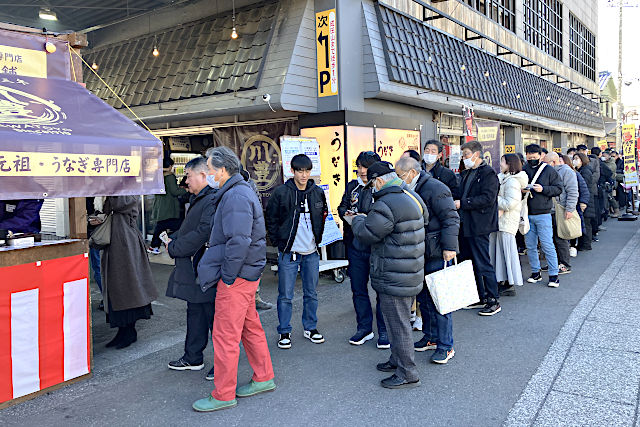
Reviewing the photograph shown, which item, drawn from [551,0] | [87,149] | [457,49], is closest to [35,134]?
[87,149]

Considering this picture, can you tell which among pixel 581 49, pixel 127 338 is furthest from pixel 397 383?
pixel 581 49

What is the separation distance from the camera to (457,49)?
12.0 m

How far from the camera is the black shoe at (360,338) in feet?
16.9

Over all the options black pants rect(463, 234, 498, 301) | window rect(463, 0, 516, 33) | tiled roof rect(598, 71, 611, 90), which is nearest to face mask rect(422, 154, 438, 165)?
black pants rect(463, 234, 498, 301)

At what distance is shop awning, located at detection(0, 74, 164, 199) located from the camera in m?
3.73

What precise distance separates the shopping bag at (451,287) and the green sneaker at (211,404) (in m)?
1.88

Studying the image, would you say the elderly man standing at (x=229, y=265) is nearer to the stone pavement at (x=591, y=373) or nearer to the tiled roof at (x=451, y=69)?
the stone pavement at (x=591, y=373)

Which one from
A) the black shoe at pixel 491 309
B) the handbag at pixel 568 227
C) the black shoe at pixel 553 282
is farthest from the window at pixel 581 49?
the black shoe at pixel 491 309

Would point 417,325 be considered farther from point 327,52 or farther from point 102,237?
point 327,52

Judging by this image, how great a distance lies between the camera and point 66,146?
12.9 ft

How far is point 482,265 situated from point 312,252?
7.29ft

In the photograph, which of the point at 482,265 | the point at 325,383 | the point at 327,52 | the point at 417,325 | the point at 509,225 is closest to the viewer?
the point at 325,383

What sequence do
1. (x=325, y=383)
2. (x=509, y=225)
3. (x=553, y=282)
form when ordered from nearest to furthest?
(x=325, y=383)
(x=509, y=225)
(x=553, y=282)

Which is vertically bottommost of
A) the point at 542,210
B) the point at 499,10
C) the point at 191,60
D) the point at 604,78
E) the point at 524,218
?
the point at 524,218
